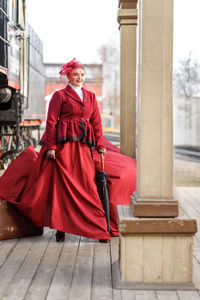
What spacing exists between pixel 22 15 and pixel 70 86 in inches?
213

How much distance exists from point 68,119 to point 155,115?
1.29 meters

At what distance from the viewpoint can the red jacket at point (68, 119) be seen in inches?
154

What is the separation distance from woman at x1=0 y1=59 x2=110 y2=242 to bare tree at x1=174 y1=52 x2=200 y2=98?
13.6 meters

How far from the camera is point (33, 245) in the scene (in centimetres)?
381

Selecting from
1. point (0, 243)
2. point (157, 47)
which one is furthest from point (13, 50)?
point (157, 47)

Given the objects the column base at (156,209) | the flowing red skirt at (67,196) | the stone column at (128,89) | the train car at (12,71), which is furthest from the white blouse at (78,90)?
the train car at (12,71)

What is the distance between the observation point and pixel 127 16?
18.3 feet

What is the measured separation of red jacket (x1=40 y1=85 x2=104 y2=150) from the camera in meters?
3.91

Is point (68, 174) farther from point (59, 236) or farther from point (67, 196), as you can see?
point (59, 236)

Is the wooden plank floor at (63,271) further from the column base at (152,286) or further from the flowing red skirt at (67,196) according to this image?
the flowing red skirt at (67,196)

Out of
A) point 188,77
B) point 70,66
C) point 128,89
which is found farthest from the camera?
point 188,77

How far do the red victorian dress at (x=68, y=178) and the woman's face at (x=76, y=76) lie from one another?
0.27 ft

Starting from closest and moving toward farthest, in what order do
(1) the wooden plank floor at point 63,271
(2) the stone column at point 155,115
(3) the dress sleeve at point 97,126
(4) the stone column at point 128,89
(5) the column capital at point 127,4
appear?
1. (1) the wooden plank floor at point 63,271
2. (2) the stone column at point 155,115
3. (3) the dress sleeve at point 97,126
4. (5) the column capital at point 127,4
5. (4) the stone column at point 128,89

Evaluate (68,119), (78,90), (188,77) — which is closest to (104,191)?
(68,119)
